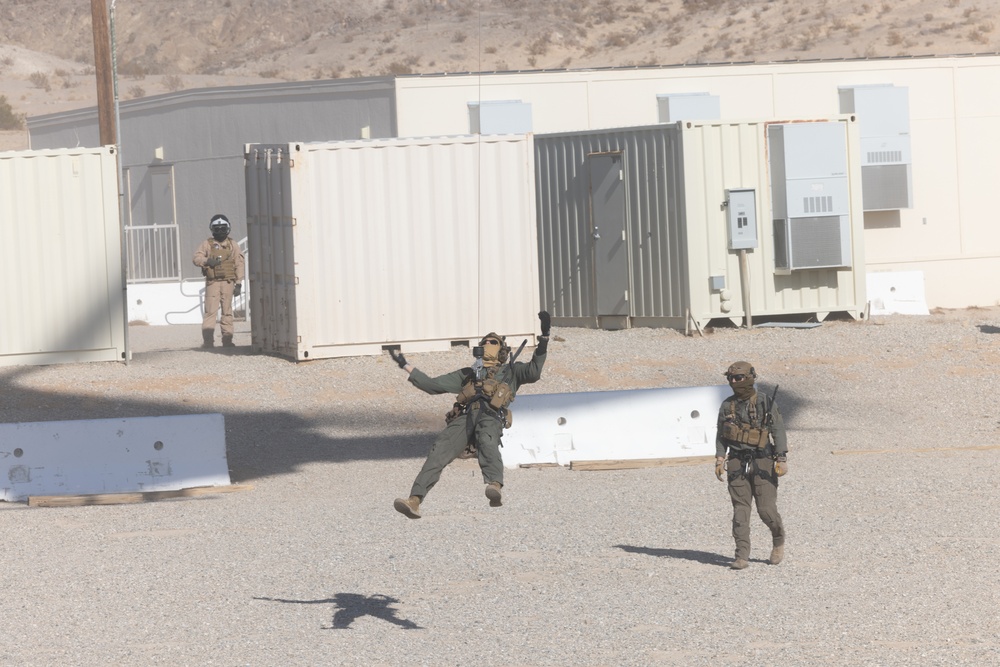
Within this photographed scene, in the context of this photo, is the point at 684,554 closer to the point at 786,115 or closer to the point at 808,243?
the point at 808,243

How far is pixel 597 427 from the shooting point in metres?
14.4

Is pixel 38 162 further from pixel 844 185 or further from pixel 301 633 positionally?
pixel 301 633

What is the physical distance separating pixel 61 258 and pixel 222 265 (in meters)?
2.20

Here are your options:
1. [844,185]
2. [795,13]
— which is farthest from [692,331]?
[795,13]

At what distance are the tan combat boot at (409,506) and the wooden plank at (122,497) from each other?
5048 millimetres

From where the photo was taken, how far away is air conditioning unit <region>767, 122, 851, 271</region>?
2098cm

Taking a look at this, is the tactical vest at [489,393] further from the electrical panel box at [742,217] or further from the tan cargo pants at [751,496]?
the electrical panel box at [742,217]

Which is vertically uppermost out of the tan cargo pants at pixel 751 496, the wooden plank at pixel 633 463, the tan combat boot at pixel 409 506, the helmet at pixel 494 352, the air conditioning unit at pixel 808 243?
the air conditioning unit at pixel 808 243

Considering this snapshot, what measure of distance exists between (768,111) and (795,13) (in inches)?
1591

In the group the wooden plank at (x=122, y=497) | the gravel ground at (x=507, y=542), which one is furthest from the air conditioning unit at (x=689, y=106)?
the wooden plank at (x=122, y=497)

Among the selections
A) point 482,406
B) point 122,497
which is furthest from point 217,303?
point 482,406

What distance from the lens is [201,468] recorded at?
1370 centimetres

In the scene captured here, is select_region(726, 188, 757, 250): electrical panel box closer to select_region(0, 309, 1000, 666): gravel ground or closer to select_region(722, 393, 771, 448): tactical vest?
select_region(0, 309, 1000, 666): gravel ground

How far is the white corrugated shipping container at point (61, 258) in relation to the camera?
19.0 meters
